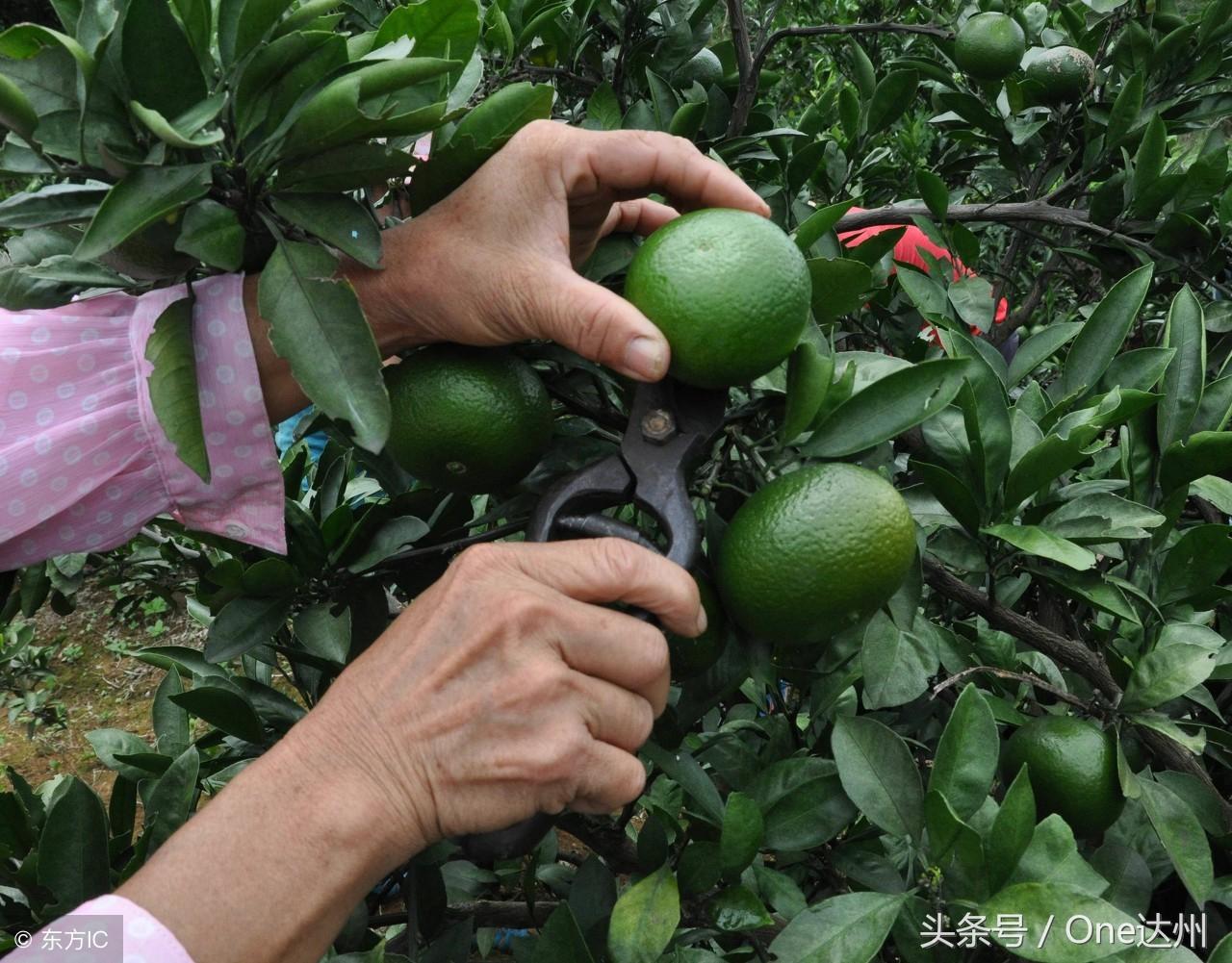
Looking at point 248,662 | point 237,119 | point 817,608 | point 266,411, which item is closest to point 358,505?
point 248,662

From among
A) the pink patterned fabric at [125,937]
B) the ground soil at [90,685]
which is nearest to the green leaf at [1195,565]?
the pink patterned fabric at [125,937]

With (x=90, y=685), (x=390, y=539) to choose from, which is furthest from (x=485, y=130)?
(x=90, y=685)

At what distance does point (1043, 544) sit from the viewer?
98cm

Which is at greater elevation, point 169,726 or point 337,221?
point 337,221

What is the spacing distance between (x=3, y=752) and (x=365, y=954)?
3646mm

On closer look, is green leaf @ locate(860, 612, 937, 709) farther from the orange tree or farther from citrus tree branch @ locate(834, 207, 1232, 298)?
citrus tree branch @ locate(834, 207, 1232, 298)

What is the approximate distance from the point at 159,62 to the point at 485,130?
33 centimetres

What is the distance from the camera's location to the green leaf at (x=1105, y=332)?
1.18 meters

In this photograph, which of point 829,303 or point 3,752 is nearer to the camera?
point 829,303

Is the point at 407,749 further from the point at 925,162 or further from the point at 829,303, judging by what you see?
the point at 925,162

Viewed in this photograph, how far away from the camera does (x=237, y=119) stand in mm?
914

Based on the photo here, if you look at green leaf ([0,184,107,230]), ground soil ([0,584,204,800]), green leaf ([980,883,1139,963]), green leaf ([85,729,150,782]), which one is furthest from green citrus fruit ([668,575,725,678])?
ground soil ([0,584,204,800])

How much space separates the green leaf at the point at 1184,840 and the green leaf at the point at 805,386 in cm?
57

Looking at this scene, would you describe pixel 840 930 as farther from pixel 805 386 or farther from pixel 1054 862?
pixel 805 386
